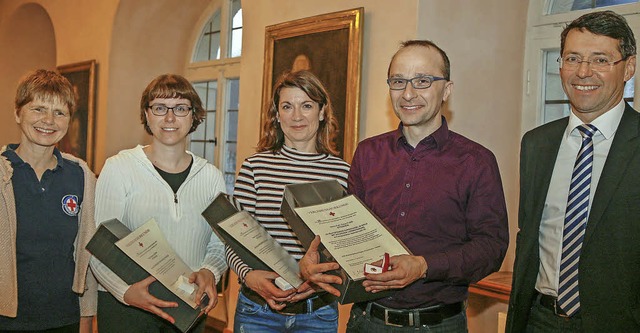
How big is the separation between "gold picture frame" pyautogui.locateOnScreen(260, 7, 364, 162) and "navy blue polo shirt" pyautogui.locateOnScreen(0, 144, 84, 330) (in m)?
1.92

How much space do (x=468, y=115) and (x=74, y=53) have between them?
5.29 m

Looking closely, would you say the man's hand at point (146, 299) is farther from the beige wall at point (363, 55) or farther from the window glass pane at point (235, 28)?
the window glass pane at point (235, 28)

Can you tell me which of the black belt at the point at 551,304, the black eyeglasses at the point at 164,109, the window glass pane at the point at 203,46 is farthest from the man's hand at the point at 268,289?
the window glass pane at the point at 203,46

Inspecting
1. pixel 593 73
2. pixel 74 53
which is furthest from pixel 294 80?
pixel 74 53

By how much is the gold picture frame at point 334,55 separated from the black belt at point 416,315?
198 cm

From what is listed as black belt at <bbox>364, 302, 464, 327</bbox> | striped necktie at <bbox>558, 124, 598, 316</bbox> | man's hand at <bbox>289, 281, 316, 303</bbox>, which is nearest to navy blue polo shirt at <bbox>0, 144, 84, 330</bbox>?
man's hand at <bbox>289, 281, 316, 303</bbox>

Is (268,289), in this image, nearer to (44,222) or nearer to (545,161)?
(44,222)

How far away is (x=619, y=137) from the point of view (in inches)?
78.4

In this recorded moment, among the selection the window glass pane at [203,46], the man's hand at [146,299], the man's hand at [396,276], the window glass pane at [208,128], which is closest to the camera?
the man's hand at [396,276]

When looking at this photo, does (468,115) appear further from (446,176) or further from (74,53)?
(74,53)

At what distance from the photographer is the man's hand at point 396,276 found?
6.07ft

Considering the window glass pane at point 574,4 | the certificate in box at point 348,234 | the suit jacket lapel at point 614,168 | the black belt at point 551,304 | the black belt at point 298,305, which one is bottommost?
the black belt at point 298,305

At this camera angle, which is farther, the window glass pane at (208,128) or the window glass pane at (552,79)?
the window glass pane at (208,128)

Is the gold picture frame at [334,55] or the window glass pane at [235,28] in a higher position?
the window glass pane at [235,28]
